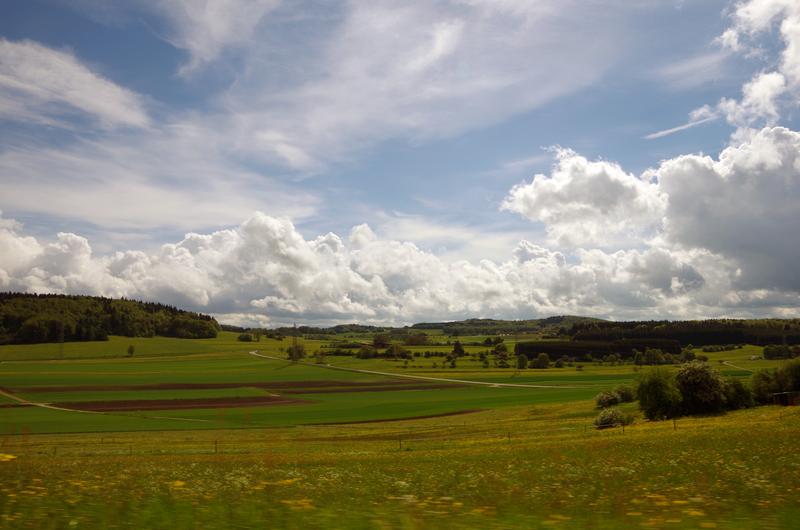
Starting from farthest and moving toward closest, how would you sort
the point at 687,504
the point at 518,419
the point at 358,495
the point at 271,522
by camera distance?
the point at 518,419
the point at 358,495
the point at 687,504
the point at 271,522

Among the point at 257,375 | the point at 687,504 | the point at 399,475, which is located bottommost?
the point at 257,375

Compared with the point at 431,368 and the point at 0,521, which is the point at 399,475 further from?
the point at 431,368

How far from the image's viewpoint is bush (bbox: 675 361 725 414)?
63.2 metres

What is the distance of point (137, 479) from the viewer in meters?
19.2

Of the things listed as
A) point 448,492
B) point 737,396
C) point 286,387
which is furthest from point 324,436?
point 286,387

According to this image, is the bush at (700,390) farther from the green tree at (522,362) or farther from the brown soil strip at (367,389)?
the green tree at (522,362)

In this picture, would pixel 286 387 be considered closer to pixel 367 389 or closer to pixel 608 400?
pixel 367 389

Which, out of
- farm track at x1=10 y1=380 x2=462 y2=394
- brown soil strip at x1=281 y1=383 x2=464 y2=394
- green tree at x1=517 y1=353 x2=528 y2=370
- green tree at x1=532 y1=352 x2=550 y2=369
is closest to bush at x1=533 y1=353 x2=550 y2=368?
green tree at x1=532 y1=352 x2=550 y2=369

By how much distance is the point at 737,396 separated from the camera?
2571 inches

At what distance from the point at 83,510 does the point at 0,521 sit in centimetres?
181

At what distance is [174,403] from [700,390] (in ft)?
260

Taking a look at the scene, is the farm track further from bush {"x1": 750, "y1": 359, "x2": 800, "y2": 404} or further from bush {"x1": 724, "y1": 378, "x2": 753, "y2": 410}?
bush {"x1": 750, "y1": 359, "x2": 800, "y2": 404}

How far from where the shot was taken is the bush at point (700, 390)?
63.2 m

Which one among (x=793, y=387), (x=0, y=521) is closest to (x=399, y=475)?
(x=0, y=521)
